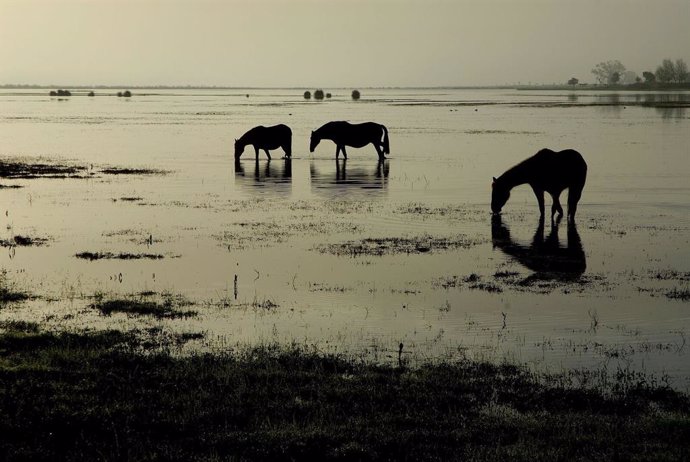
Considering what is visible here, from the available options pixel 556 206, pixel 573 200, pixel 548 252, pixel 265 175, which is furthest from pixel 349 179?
pixel 548 252

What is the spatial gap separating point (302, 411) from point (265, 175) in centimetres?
2502

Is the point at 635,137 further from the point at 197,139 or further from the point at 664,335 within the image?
the point at 664,335

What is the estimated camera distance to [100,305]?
12.9m

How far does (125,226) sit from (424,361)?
39.8ft

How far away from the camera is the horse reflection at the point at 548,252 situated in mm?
15773

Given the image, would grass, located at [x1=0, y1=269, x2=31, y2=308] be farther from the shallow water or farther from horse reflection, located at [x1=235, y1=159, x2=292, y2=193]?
horse reflection, located at [x1=235, y1=159, x2=292, y2=193]

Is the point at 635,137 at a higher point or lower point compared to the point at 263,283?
higher

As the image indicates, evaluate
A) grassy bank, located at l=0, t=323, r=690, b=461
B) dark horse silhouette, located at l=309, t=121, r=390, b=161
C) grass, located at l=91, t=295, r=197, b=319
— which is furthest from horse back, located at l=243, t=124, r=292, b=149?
grassy bank, located at l=0, t=323, r=690, b=461

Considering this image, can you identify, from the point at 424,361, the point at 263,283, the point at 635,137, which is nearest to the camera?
the point at 424,361

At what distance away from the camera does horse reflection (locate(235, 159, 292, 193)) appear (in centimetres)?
2922

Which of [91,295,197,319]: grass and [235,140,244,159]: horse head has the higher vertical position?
[235,140,244,159]: horse head

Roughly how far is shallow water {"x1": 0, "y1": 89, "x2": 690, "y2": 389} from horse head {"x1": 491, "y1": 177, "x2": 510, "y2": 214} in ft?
1.32

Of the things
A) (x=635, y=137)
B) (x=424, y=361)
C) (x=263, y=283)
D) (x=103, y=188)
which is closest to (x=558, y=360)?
(x=424, y=361)

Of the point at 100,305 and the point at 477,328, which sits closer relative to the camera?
the point at 477,328
